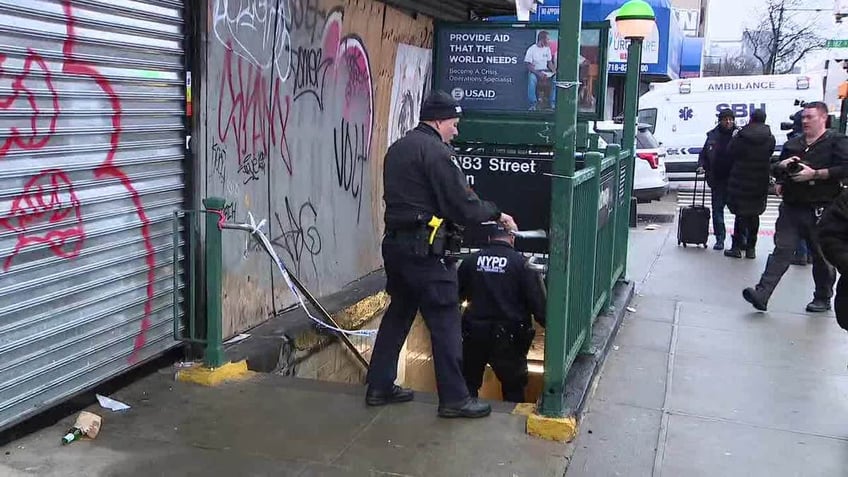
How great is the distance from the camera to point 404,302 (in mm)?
4824

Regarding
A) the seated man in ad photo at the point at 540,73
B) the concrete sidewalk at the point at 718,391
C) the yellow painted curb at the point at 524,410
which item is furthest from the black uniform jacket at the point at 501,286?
the seated man in ad photo at the point at 540,73

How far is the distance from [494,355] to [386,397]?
1205mm

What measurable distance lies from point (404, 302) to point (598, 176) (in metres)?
1.61

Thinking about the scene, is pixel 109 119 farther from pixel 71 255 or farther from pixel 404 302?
pixel 404 302

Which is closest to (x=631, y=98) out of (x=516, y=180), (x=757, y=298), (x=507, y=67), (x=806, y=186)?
(x=507, y=67)

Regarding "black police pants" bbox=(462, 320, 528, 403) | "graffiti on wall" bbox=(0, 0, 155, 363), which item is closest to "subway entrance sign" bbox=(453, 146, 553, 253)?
"black police pants" bbox=(462, 320, 528, 403)

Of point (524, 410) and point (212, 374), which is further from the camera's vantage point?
point (212, 374)

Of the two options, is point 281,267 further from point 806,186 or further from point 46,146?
point 806,186

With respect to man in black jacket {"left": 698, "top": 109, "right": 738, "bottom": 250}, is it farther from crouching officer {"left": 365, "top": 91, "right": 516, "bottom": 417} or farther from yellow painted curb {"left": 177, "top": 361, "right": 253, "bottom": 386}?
yellow painted curb {"left": 177, "top": 361, "right": 253, "bottom": 386}

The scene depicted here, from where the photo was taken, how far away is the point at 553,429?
4.38 meters

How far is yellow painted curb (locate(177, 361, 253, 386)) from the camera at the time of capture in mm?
5066

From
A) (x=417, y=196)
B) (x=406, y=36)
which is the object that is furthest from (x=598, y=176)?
(x=406, y=36)

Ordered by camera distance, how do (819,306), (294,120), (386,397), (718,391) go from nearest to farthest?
(386,397) < (718,391) < (294,120) < (819,306)

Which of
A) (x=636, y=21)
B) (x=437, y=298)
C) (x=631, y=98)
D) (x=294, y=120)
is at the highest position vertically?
(x=636, y=21)
